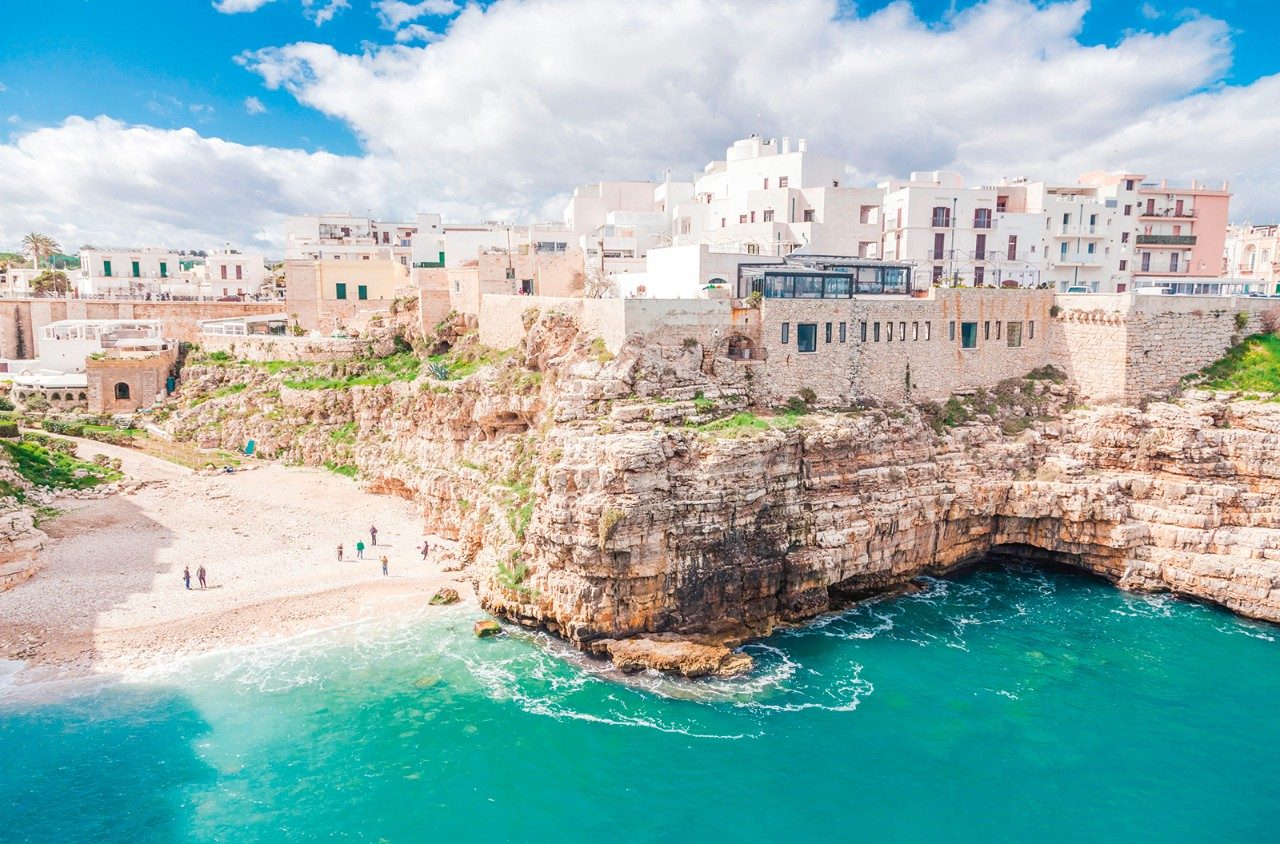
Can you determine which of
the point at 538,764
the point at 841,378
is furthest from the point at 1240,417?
the point at 538,764

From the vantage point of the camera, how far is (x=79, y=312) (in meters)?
60.6

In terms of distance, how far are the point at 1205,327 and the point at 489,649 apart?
1412 inches

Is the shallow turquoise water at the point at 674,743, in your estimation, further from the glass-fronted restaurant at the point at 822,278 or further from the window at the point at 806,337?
the glass-fronted restaurant at the point at 822,278

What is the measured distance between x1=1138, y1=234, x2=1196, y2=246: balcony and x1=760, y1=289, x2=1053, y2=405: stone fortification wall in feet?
56.3

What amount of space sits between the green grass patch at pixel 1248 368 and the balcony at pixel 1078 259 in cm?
1095

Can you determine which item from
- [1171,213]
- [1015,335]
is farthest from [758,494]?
[1171,213]

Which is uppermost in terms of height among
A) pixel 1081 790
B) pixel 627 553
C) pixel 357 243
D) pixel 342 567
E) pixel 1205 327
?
pixel 357 243

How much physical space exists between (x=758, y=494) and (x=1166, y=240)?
38.6 m

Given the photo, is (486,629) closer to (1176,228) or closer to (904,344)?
(904,344)

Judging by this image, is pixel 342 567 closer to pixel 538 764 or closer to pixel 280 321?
pixel 538 764

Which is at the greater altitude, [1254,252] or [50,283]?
[1254,252]

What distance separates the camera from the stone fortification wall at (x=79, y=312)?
5912 cm

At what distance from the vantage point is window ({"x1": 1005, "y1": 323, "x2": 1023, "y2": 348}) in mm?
38469

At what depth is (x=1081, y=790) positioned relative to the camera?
2173cm
